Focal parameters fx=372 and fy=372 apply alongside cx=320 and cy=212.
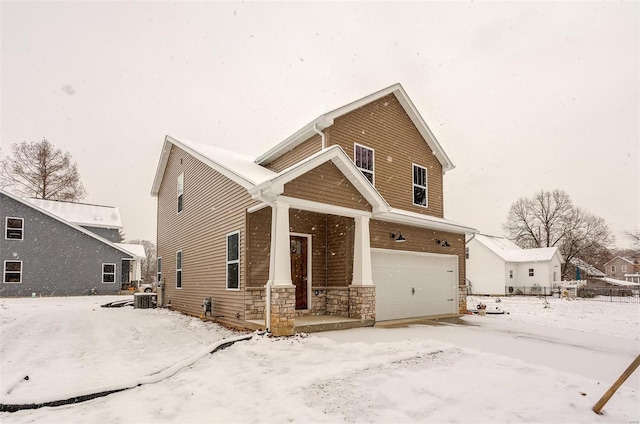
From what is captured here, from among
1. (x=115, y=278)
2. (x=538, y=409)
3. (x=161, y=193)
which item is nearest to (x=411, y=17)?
(x=161, y=193)

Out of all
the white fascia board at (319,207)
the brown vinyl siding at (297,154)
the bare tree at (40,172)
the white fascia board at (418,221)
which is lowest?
the white fascia board at (418,221)

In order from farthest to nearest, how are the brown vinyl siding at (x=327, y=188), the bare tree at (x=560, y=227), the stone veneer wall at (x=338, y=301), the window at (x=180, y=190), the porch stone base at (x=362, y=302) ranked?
the bare tree at (x=560, y=227) < the window at (x=180, y=190) < the stone veneer wall at (x=338, y=301) < the porch stone base at (x=362, y=302) < the brown vinyl siding at (x=327, y=188)

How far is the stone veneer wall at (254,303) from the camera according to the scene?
352 inches

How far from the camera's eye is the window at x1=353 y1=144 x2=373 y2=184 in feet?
38.2

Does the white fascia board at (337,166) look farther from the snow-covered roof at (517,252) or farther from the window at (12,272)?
the snow-covered roof at (517,252)

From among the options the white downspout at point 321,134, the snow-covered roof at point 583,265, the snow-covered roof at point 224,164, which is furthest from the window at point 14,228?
the snow-covered roof at point 583,265

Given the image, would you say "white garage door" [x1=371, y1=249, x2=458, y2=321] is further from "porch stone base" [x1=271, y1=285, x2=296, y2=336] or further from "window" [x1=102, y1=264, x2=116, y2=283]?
"window" [x1=102, y1=264, x2=116, y2=283]

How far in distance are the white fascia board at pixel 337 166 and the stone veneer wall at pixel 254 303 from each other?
253cm

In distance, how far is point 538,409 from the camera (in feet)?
13.0

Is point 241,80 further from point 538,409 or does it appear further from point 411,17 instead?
point 538,409

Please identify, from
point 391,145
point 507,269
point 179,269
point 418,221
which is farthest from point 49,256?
point 507,269

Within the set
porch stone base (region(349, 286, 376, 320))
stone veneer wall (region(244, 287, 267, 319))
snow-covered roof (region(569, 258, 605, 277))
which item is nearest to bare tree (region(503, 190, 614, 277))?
snow-covered roof (region(569, 258, 605, 277))

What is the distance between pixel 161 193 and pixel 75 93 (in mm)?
8327

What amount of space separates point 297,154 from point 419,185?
4.95 metres
